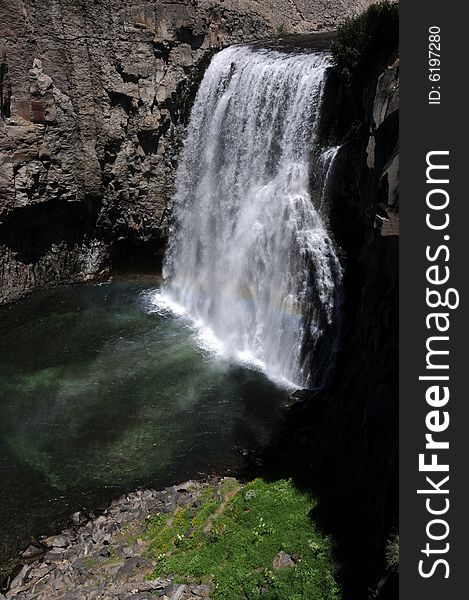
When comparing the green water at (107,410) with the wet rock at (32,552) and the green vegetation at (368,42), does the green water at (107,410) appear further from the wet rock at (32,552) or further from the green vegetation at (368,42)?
the green vegetation at (368,42)

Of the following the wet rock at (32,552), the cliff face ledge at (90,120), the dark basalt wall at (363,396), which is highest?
the cliff face ledge at (90,120)

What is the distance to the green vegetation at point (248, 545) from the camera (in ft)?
35.7

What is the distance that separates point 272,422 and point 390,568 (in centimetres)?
907

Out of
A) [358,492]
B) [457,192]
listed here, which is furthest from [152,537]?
[457,192]

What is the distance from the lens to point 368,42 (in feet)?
61.0

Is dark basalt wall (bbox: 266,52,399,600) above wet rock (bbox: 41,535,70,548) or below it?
above

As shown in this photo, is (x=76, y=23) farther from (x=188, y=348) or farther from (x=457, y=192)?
(x=457, y=192)

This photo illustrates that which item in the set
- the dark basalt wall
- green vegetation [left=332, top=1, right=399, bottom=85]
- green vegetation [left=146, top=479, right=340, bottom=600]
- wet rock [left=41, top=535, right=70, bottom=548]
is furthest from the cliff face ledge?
green vegetation [left=146, top=479, right=340, bottom=600]

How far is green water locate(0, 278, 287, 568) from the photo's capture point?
16.0 m

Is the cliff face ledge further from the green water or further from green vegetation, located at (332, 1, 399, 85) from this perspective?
green vegetation, located at (332, 1, 399, 85)

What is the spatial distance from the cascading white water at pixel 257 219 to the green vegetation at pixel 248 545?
6912mm

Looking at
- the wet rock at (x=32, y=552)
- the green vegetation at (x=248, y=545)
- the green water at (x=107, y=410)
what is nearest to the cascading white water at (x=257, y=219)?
the green water at (x=107, y=410)

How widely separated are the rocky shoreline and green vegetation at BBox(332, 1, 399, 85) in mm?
13858

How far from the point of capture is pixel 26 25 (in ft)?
79.3
